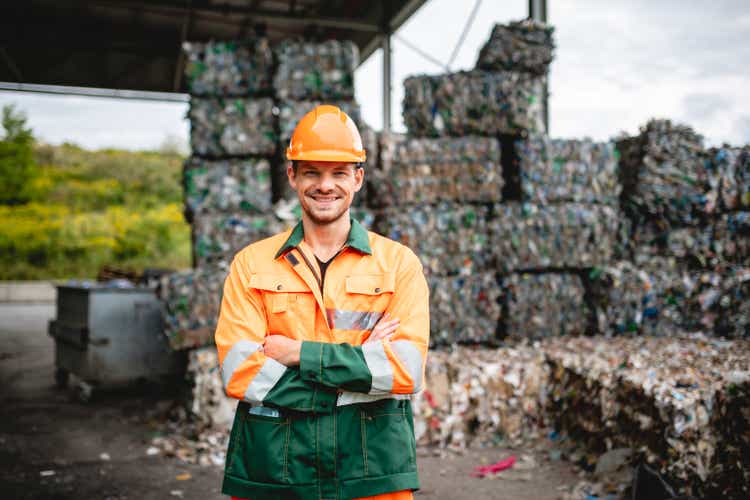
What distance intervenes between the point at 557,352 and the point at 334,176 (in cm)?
361

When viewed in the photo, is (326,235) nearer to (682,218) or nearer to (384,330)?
(384,330)

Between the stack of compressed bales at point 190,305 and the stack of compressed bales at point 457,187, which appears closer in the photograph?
the stack of compressed bales at point 190,305

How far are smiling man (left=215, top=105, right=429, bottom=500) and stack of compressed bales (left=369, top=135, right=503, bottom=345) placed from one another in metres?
3.28

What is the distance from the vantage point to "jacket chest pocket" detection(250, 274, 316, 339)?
2.19 metres

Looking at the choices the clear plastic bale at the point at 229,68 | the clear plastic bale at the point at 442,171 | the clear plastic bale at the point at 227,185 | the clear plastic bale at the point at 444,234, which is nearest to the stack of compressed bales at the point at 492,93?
the clear plastic bale at the point at 442,171

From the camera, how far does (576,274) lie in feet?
19.3

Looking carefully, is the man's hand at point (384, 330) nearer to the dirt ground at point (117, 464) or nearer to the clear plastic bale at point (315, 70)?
the dirt ground at point (117, 464)

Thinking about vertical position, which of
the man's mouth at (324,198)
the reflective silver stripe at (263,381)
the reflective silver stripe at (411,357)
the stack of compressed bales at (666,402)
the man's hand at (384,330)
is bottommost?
the stack of compressed bales at (666,402)

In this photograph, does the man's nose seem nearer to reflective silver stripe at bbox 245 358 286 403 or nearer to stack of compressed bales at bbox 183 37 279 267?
reflective silver stripe at bbox 245 358 286 403

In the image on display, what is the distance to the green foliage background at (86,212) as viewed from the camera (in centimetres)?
2242

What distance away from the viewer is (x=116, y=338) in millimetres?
6633

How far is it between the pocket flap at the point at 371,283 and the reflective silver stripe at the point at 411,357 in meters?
0.20

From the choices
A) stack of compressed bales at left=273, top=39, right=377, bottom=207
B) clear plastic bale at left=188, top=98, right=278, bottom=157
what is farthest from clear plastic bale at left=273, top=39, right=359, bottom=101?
clear plastic bale at left=188, top=98, right=278, bottom=157

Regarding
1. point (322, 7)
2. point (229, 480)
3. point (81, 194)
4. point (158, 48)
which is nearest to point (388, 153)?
point (229, 480)
